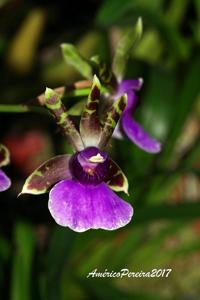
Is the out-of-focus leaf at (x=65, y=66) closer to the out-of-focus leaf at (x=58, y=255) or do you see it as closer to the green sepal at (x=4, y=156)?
the out-of-focus leaf at (x=58, y=255)

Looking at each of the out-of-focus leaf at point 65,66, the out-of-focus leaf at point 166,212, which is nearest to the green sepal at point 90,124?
the out-of-focus leaf at point 166,212

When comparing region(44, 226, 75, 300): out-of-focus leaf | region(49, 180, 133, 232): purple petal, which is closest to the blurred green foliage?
region(44, 226, 75, 300): out-of-focus leaf

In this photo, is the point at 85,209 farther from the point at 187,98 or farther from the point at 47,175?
the point at 187,98

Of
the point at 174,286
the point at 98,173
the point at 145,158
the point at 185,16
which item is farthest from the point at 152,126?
the point at 98,173

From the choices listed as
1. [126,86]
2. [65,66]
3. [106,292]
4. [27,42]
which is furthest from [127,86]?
[27,42]

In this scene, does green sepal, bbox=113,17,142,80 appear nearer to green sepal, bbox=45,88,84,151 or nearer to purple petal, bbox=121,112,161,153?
purple petal, bbox=121,112,161,153

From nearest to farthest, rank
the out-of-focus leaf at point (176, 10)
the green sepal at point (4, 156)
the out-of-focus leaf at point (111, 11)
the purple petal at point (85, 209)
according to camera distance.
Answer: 1. the purple petal at point (85, 209)
2. the green sepal at point (4, 156)
3. the out-of-focus leaf at point (111, 11)
4. the out-of-focus leaf at point (176, 10)
